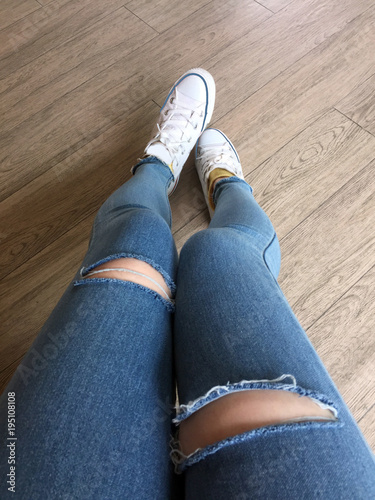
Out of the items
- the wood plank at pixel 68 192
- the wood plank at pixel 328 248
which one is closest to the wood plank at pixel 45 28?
the wood plank at pixel 68 192

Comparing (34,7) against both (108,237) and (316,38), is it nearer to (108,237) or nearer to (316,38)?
(316,38)

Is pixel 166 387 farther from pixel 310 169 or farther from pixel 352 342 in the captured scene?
pixel 310 169

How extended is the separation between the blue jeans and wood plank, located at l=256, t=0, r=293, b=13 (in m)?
1.04

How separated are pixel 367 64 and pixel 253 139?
473 mm

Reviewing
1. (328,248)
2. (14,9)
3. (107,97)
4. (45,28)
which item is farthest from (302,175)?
(14,9)

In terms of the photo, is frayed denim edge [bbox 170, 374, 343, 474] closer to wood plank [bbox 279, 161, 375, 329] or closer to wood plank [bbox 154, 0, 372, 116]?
wood plank [bbox 279, 161, 375, 329]

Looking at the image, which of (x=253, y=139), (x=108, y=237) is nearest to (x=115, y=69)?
(x=253, y=139)

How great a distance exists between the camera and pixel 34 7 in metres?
1.23

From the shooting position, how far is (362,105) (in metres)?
1.10

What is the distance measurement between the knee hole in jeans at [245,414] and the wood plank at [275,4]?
1.29 m

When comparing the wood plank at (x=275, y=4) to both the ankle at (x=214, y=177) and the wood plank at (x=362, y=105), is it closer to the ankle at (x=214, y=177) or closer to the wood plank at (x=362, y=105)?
the wood plank at (x=362, y=105)

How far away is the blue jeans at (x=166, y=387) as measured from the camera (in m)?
0.35

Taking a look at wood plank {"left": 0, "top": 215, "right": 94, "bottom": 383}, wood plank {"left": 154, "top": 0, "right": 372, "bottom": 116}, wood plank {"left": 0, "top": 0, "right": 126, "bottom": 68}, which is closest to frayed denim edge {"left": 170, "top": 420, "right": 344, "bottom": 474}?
wood plank {"left": 0, "top": 215, "right": 94, "bottom": 383}

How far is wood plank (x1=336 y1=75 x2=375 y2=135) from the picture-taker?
3.56ft
